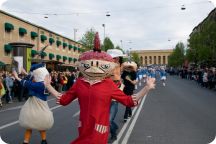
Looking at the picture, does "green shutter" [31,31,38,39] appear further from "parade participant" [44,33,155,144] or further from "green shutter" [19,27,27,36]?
"parade participant" [44,33,155,144]

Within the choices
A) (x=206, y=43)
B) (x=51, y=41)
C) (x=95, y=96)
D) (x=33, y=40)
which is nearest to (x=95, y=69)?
(x=95, y=96)

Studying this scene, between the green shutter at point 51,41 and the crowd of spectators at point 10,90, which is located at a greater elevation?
the green shutter at point 51,41

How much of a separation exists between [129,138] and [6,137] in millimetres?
2753

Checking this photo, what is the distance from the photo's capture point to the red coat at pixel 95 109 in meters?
4.32

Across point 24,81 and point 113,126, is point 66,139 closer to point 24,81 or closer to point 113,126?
point 113,126

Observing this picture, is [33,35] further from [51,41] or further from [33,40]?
[51,41]

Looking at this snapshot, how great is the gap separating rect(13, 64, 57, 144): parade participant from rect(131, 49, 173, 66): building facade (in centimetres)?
12834

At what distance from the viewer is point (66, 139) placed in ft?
26.8

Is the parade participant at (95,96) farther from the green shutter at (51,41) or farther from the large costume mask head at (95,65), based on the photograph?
the green shutter at (51,41)

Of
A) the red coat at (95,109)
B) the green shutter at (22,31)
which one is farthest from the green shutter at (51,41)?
the red coat at (95,109)

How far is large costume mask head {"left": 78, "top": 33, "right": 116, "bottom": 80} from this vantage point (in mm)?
4520

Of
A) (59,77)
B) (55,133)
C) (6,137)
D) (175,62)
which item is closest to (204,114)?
(55,133)

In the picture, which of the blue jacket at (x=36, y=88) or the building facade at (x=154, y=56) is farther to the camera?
the building facade at (x=154, y=56)

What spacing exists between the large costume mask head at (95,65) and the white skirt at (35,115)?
8.65 ft
